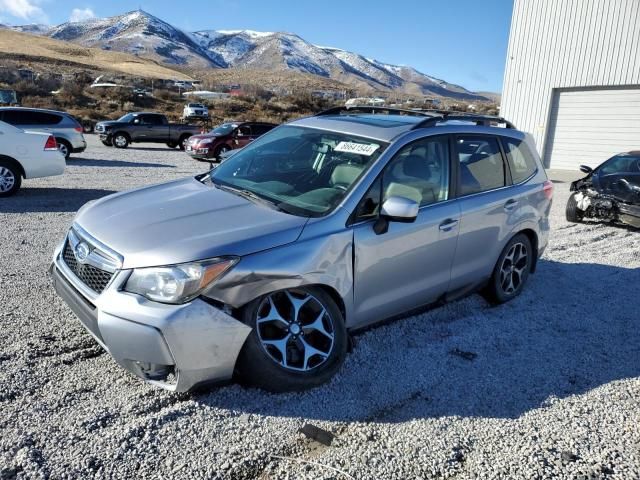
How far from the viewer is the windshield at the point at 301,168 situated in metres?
3.72

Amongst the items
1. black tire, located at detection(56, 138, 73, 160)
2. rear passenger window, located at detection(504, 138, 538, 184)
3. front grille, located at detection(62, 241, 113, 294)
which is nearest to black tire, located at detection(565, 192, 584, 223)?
rear passenger window, located at detection(504, 138, 538, 184)

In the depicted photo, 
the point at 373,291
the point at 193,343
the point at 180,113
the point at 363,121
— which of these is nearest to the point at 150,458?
the point at 193,343

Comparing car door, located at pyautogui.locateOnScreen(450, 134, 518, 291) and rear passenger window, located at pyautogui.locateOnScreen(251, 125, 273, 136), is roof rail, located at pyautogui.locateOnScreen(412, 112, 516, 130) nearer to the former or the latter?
car door, located at pyautogui.locateOnScreen(450, 134, 518, 291)

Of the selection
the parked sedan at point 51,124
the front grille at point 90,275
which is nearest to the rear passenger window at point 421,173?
the front grille at point 90,275

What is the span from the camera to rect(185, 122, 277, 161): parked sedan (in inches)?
742

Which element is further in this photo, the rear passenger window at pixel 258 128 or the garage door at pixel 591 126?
the rear passenger window at pixel 258 128

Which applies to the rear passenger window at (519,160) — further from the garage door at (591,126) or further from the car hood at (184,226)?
the garage door at (591,126)

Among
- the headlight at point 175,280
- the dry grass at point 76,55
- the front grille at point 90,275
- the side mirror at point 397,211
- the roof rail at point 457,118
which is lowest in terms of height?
the front grille at point 90,275

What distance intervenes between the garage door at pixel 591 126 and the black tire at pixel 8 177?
1720cm

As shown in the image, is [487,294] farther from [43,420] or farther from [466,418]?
[43,420]

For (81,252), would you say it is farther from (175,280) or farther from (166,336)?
(166,336)

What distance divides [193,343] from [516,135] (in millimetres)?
3869

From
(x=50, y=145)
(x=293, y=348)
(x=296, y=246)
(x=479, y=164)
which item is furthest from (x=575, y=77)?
(x=293, y=348)

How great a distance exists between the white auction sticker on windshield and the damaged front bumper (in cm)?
163
